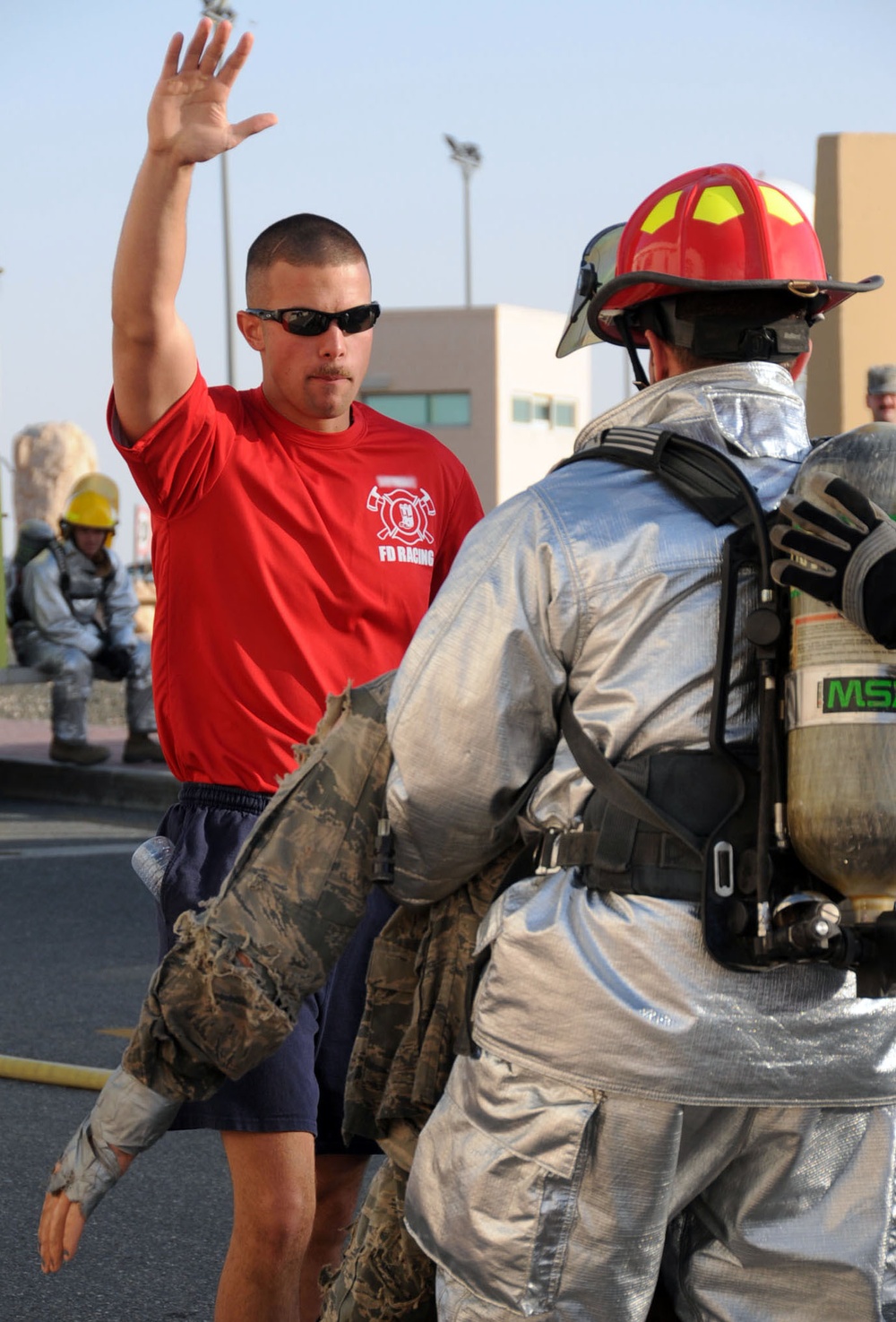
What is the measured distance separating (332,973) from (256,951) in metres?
1.03

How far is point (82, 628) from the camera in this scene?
12898mm

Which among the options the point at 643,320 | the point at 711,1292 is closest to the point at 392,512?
the point at 643,320

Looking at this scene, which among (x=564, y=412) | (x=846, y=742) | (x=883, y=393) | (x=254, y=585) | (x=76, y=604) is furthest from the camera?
(x=564, y=412)

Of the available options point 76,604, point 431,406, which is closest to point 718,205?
point 76,604

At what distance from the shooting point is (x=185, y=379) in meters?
3.29

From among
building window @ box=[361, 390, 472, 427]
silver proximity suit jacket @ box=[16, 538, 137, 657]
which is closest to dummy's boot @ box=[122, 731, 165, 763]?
silver proximity suit jacket @ box=[16, 538, 137, 657]

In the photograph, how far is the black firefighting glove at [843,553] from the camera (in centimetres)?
192

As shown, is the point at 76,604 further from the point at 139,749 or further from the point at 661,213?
the point at 661,213

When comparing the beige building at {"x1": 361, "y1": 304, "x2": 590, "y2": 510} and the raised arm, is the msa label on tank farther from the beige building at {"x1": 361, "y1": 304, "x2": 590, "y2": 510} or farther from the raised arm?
the beige building at {"x1": 361, "y1": 304, "x2": 590, "y2": 510}

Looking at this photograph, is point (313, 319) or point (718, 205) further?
point (313, 319)

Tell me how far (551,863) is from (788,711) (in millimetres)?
342

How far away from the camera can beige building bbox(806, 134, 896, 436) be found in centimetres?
1215

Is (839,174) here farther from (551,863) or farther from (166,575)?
(551,863)

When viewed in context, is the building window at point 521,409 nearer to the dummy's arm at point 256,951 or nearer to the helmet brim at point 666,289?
the helmet brim at point 666,289
